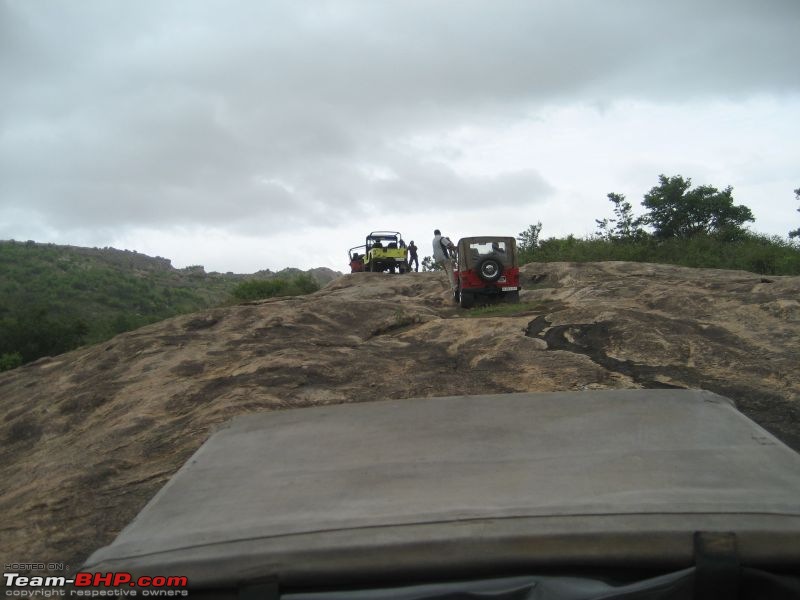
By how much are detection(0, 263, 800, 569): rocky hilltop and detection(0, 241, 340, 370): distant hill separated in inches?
417

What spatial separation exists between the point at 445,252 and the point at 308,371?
7.61 meters

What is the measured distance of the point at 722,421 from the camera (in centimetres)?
256

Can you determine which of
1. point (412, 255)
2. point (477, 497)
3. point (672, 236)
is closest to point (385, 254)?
point (412, 255)

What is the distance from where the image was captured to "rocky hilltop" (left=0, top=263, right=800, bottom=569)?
591 cm

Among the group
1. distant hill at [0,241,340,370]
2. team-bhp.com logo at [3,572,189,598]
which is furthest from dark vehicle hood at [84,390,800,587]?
distant hill at [0,241,340,370]

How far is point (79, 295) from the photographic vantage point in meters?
35.7

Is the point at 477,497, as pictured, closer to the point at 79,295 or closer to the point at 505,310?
the point at 505,310

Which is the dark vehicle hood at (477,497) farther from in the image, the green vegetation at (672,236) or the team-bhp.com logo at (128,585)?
the green vegetation at (672,236)

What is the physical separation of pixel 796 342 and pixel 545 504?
7537mm

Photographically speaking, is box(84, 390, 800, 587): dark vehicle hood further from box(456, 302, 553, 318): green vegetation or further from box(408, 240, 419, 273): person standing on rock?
box(408, 240, 419, 273): person standing on rock

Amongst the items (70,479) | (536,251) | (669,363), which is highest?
(536,251)

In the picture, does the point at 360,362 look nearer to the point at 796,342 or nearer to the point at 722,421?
the point at 796,342

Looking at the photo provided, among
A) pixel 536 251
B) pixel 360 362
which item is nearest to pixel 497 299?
pixel 360 362

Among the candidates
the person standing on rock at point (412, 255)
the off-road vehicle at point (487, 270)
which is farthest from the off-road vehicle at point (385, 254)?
the off-road vehicle at point (487, 270)
